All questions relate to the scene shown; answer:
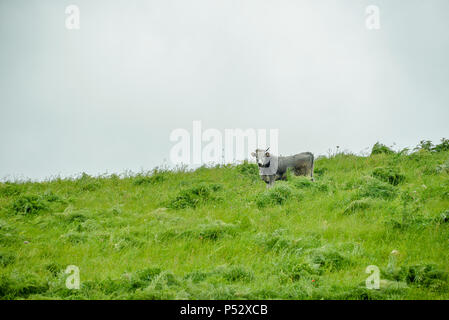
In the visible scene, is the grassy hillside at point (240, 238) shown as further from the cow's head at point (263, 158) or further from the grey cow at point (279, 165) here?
the cow's head at point (263, 158)

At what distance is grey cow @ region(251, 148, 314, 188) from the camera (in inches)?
675

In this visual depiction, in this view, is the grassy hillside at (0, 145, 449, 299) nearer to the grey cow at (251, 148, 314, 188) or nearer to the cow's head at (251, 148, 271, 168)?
the grey cow at (251, 148, 314, 188)

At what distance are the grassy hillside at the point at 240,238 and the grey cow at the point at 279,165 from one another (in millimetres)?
706

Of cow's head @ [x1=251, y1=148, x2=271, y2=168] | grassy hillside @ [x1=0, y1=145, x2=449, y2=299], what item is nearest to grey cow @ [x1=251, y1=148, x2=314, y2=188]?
Result: cow's head @ [x1=251, y1=148, x2=271, y2=168]

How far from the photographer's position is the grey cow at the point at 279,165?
1714 cm

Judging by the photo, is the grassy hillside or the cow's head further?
the cow's head

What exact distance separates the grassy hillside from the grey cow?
71cm

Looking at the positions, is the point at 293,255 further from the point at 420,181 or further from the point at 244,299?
the point at 420,181

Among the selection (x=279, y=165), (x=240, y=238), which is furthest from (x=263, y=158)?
(x=240, y=238)

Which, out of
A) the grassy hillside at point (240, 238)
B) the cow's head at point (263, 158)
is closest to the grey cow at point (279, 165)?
the cow's head at point (263, 158)

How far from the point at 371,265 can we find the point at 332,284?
1382mm

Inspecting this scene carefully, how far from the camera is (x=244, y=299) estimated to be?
6949mm

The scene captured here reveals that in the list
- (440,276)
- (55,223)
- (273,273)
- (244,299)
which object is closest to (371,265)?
(440,276)
